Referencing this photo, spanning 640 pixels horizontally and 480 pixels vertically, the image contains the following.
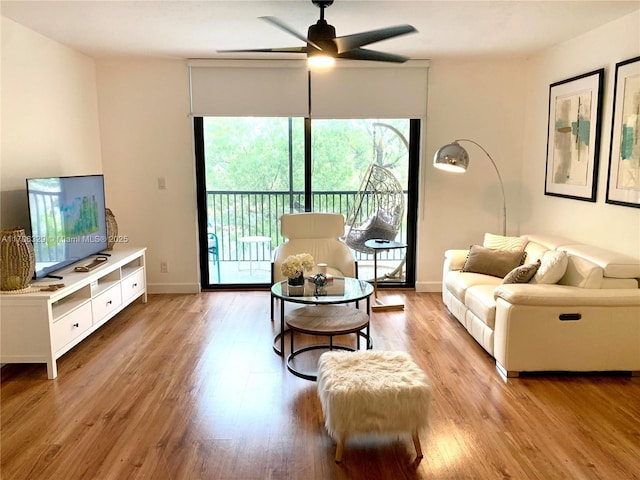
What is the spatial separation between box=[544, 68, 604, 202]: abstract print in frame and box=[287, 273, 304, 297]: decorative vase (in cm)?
244

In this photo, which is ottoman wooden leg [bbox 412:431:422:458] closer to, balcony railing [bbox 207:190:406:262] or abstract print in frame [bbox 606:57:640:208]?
abstract print in frame [bbox 606:57:640:208]

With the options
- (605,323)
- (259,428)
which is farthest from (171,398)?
(605,323)

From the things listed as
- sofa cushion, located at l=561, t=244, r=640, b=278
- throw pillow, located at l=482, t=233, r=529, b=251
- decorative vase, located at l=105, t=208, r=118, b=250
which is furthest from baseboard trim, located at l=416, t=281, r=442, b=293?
decorative vase, located at l=105, t=208, r=118, b=250

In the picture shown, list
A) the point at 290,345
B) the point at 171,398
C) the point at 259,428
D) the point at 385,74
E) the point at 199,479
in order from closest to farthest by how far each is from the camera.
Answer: the point at 199,479
the point at 259,428
the point at 171,398
the point at 290,345
the point at 385,74

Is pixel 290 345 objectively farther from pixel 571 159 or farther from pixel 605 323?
pixel 571 159

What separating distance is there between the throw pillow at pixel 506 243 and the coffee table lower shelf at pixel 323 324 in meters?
1.61

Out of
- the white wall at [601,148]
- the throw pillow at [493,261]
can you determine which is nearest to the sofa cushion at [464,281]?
the throw pillow at [493,261]

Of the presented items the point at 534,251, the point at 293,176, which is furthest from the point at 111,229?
the point at 534,251

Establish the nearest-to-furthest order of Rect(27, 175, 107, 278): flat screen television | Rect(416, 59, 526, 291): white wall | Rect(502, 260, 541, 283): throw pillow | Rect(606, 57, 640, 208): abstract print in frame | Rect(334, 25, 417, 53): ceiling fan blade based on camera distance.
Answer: Rect(334, 25, 417, 53): ceiling fan blade → Rect(606, 57, 640, 208): abstract print in frame → Rect(27, 175, 107, 278): flat screen television → Rect(502, 260, 541, 283): throw pillow → Rect(416, 59, 526, 291): white wall

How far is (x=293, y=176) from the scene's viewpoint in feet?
17.6

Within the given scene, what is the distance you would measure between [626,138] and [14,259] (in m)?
4.31

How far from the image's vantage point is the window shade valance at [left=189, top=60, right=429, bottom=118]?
4992mm

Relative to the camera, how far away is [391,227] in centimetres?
533

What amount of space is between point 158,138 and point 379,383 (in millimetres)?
3874
